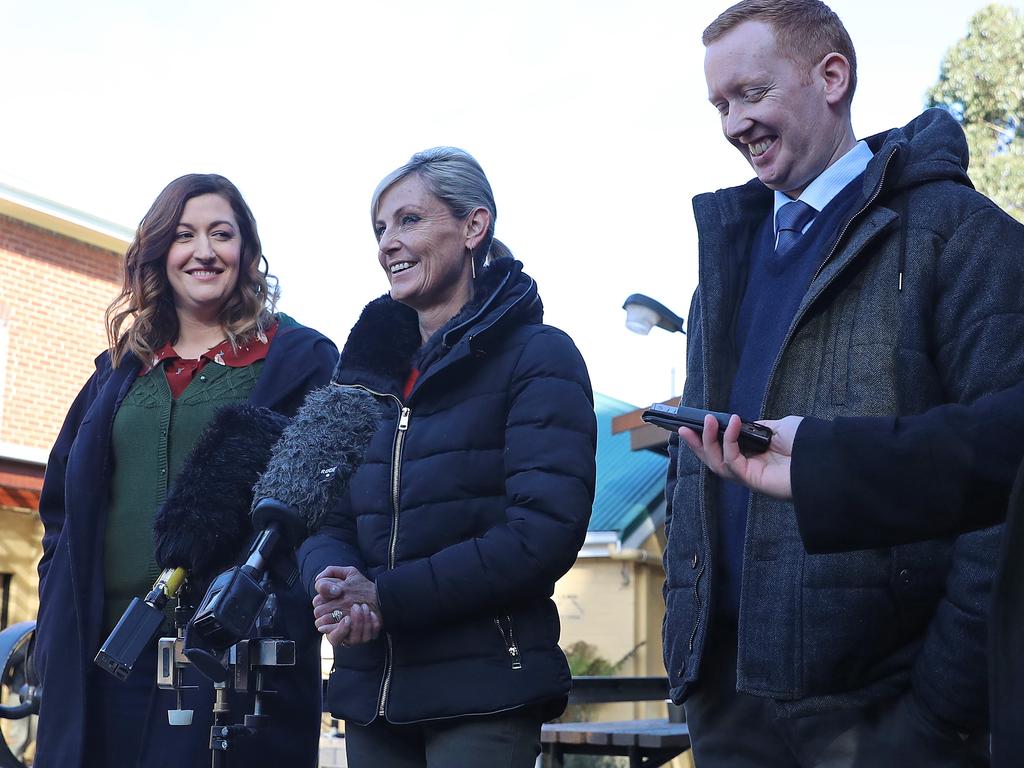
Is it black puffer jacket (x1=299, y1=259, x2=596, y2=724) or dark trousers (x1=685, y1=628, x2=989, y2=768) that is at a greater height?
black puffer jacket (x1=299, y1=259, x2=596, y2=724)

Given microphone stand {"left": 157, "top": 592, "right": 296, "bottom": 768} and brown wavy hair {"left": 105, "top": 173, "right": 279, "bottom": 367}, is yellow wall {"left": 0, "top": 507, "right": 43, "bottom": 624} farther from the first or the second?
microphone stand {"left": 157, "top": 592, "right": 296, "bottom": 768}

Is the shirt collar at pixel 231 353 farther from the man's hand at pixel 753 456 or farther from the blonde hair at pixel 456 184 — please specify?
the man's hand at pixel 753 456

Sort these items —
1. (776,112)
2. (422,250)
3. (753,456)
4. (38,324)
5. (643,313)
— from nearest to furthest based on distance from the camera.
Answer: (753,456)
(776,112)
(422,250)
(643,313)
(38,324)

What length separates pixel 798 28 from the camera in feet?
9.36

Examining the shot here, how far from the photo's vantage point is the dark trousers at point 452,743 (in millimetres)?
3020

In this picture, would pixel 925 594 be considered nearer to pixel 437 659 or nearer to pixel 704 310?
→ pixel 704 310

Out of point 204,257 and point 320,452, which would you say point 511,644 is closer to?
point 320,452

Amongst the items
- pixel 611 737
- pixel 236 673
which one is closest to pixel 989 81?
pixel 611 737

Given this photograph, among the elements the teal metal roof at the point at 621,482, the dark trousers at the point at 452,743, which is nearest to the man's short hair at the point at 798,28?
the dark trousers at the point at 452,743

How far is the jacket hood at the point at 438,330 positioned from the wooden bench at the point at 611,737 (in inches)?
123

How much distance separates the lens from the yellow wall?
52.6ft

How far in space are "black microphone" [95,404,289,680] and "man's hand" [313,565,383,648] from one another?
0.32 m

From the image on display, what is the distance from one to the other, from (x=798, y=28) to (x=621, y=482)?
18741mm

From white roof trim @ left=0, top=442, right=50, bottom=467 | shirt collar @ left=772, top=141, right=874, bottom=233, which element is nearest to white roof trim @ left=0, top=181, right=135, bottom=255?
white roof trim @ left=0, top=442, right=50, bottom=467
